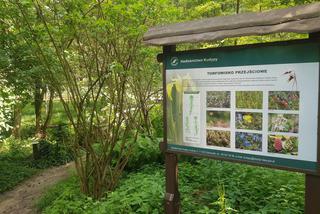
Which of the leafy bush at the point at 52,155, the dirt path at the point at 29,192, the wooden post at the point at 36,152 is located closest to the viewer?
the dirt path at the point at 29,192

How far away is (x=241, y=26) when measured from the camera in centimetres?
313

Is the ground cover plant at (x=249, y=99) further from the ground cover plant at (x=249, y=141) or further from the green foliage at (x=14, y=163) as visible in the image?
the green foliage at (x=14, y=163)

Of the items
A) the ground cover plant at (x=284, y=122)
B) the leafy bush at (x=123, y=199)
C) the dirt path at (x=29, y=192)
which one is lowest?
the dirt path at (x=29, y=192)

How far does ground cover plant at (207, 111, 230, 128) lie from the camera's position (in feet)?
11.1

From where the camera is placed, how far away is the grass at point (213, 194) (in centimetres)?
399

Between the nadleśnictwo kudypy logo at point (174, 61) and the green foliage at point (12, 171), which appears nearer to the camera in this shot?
the nadleśnictwo kudypy logo at point (174, 61)

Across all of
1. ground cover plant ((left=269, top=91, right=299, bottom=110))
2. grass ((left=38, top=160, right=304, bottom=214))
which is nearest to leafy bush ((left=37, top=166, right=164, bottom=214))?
grass ((left=38, top=160, right=304, bottom=214))

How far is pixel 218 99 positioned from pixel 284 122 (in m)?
0.70

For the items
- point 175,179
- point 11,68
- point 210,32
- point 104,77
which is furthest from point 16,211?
point 210,32

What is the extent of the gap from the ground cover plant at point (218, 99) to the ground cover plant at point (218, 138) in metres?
0.27

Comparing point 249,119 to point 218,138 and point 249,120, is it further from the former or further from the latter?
point 218,138

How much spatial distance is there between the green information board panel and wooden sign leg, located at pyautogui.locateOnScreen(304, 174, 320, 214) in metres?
0.13

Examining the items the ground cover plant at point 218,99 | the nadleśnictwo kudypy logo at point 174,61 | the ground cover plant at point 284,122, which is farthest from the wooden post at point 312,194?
the nadleśnictwo kudypy logo at point 174,61

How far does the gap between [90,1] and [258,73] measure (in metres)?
3.38
